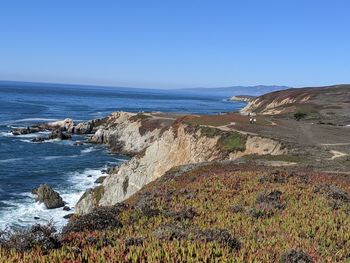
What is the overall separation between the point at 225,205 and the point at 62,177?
43.4 metres

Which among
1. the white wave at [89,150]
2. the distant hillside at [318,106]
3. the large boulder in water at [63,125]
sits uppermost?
the distant hillside at [318,106]

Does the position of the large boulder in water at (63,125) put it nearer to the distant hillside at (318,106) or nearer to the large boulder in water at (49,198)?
the distant hillside at (318,106)

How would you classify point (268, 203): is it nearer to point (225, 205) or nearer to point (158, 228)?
point (225, 205)

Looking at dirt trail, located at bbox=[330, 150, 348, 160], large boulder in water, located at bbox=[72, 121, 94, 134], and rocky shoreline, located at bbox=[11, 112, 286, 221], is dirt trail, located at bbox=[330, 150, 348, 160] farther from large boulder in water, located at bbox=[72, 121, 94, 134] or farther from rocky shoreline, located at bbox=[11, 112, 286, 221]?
large boulder in water, located at bbox=[72, 121, 94, 134]

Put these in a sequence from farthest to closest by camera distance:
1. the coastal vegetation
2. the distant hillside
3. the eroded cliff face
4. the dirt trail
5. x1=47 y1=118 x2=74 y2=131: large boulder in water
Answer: x1=47 y1=118 x2=74 y2=131: large boulder in water
the distant hillside
the eroded cliff face
the dirt trail
the coastal vegetation

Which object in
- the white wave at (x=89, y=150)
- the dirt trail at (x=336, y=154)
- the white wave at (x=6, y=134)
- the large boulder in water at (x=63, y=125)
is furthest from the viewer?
the large boulder in water at (x=63, y=125)

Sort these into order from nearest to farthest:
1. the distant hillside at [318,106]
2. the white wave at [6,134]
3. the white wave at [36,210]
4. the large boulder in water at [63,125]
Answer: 1. the white wave at [36,210]
2. the distant hillside at [318,106]
3. the white wave at [6,134]
4. the large boulder in water at [63,125]

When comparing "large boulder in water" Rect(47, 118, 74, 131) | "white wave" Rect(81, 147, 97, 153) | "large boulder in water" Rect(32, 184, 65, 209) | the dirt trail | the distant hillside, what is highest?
the distant hillside

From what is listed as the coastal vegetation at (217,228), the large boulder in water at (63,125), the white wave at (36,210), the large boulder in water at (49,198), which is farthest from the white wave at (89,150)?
the coastal vegetation at (217,228)

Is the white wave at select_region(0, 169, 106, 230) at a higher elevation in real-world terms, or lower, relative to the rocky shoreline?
lower

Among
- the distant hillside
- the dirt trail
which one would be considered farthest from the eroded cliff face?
the distant hillside

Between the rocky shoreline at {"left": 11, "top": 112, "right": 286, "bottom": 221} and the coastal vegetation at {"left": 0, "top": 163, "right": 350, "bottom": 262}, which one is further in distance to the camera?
the rocky shoreline at {"left": 11, "top": 112, "right": 286, "bottom": 221}

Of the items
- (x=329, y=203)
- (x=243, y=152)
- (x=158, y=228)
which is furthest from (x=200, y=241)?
(x=243, y=152)

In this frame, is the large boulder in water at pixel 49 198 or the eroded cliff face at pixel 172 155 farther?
the large boulder in water at pixel 49 198
